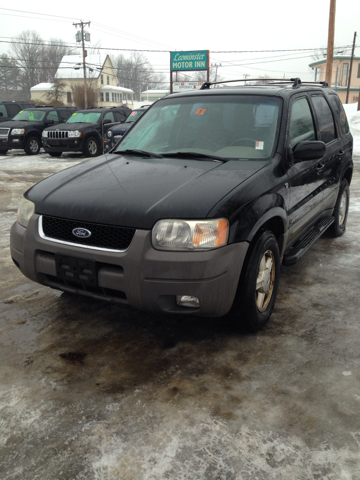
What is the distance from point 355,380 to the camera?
2.85 m

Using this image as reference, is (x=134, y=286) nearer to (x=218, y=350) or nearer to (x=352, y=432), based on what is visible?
(x=218, y=350)

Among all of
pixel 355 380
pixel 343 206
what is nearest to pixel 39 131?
pixel 343 206

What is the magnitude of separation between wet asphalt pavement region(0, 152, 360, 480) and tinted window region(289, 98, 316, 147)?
4.72 feet

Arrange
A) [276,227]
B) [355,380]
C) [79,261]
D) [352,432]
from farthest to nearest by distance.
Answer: [276,227]
[79,261]
[355,380]
[352,432]

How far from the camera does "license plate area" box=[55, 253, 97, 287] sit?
3.00 meters

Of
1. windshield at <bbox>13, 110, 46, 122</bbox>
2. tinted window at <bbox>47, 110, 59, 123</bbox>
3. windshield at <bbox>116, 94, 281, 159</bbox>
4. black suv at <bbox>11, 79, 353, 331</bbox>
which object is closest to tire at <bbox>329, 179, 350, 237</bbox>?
black suv at <bbox>11, 79, 353, 331</bbox>

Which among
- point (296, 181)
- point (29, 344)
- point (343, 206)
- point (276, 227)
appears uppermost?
point (296, 181)

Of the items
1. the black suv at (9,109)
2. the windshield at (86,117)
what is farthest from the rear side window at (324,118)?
the black suv at (9,109)

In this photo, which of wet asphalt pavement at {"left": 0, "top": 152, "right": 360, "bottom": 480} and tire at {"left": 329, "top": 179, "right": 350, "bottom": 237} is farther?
tire at {"left": 329, "top": 179, "right": 350, "bottom": 237}

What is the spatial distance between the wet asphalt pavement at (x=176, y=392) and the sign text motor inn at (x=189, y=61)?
3435cm

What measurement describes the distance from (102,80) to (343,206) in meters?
78.5

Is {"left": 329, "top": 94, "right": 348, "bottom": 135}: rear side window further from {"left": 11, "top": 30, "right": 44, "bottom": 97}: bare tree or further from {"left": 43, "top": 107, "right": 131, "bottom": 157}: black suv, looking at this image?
{"left": 11, "top": 30, "right": 44, "bottom": 97}: bare tree

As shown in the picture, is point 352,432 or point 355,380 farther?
point 355,380

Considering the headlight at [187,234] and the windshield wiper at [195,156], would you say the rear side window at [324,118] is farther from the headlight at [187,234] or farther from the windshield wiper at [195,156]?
the headlight at [187,234]
